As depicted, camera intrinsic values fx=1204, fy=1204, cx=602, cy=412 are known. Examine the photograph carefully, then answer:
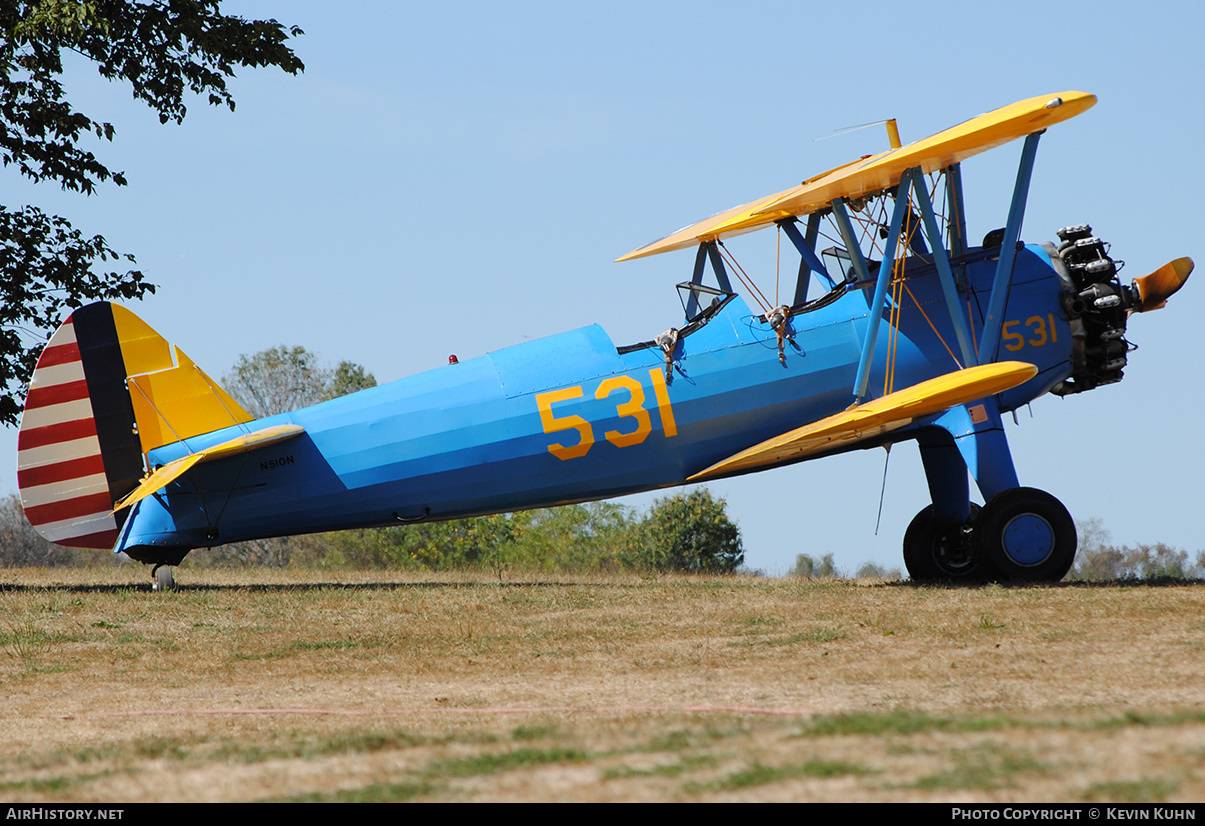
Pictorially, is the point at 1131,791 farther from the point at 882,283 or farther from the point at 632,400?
the point at 632,400

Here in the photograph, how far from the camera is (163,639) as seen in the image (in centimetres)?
1055

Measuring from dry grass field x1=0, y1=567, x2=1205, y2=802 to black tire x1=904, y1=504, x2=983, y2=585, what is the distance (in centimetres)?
61

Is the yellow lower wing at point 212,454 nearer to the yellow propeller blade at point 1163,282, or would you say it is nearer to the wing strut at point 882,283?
the wing strut at point 882,283

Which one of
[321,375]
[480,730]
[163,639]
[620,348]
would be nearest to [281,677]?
[163,639]

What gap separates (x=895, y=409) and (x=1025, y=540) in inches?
82.7

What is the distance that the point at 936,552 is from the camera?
13.3 metres

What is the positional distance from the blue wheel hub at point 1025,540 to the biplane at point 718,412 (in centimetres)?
2

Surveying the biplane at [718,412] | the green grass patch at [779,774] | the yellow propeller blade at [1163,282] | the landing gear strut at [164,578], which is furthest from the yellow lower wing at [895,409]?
the green grass patch at [779,774]

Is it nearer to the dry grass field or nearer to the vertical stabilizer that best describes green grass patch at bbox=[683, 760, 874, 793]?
the dry grass field

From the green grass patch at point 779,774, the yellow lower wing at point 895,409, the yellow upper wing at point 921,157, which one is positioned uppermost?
the yellow upper wing at point 921,157

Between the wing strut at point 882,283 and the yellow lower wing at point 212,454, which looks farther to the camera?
the yellow lower wing at point 212,454

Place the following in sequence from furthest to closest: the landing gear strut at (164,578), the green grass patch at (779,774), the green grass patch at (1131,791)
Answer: the landing gear strut at (164,578) < the green grass patch at (779,774) < the green grass patch at (1131,791)

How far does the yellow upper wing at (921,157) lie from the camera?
11102 millimetres

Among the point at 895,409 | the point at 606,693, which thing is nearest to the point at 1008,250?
the point at 895,409
